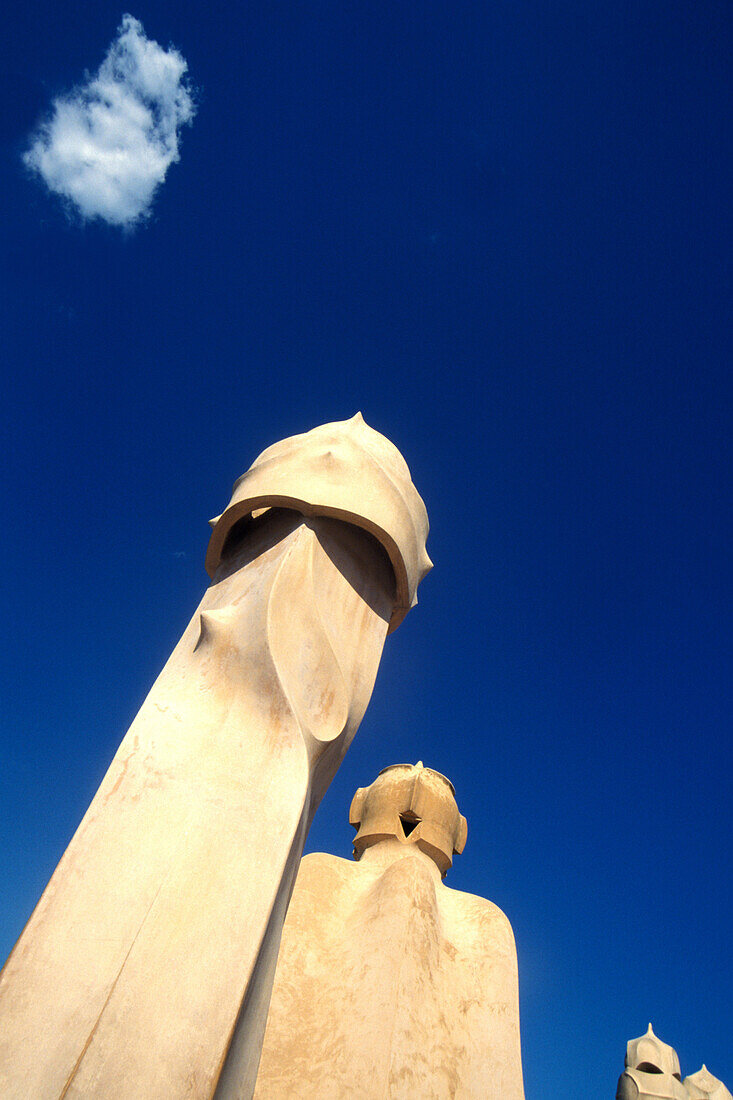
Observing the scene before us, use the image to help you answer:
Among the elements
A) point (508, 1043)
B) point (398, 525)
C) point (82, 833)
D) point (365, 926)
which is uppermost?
point (398, 525)

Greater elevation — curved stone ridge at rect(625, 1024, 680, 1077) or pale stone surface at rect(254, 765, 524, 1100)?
curved stone ridge at rect(625, 1024, 680, 1077)

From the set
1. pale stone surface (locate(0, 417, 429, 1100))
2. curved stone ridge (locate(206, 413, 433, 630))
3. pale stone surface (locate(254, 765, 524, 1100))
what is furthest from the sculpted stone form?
pale stone surface (locate(0, 417, 429, 1100))

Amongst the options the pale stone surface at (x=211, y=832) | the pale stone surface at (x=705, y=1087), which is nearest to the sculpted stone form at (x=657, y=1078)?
the pale stone surface at (x=705, y=1087)

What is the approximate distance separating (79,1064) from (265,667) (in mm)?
1027

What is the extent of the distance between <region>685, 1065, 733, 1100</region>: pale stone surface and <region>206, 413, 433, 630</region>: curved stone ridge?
10.4 meters

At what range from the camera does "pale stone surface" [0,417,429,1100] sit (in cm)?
140

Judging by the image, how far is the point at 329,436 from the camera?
297 centimetres

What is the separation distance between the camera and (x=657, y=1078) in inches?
348

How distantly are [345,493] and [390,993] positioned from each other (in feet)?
8.86

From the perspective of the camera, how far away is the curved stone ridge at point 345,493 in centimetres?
268

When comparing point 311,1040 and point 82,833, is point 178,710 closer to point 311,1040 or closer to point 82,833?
point 82,833

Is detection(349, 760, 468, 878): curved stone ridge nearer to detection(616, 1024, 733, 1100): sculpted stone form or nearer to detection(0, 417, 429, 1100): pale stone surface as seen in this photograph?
detection(0, 417, 429, 1100): pale stone surface

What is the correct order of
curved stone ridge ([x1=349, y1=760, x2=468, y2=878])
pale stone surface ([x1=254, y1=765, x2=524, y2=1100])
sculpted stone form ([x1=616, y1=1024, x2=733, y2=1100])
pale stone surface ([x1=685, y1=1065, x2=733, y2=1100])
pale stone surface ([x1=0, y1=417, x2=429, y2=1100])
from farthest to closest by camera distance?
pale stone surface ([x1=685, y1=1065, x2=733, y2=1100])
sculpted stone form ([x1=616, y1=1024, x2=733, y2=1100])
curved stone ridge ([x1=349, y1=760, x2=468, y2=878])
pale stone surface ([x1=254, y1=765, x2=524, y2=1100])
pale stone surface ([x1=0, y1=417, x2=429, y2=1100])

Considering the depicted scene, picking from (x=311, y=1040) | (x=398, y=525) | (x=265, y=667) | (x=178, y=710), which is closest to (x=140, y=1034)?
(x=178, y=710)
